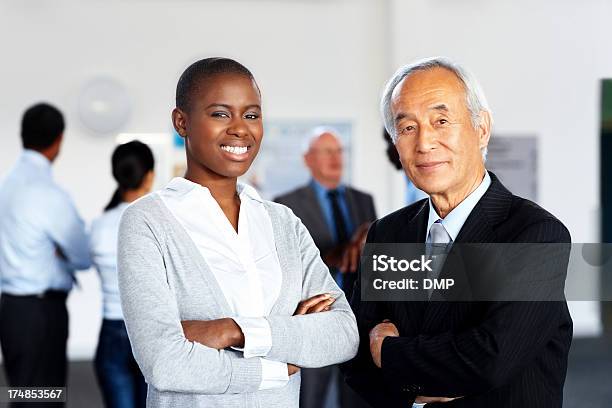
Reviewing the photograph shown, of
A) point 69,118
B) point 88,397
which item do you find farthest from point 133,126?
point 88,397

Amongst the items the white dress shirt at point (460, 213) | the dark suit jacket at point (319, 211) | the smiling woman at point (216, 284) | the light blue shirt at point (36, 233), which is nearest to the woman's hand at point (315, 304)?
the smiling woman at point (216, 284)

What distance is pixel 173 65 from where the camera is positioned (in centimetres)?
611

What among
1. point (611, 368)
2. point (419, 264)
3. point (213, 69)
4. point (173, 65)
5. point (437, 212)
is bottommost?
point (611, 368)

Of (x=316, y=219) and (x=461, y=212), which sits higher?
(x=461, y=212)

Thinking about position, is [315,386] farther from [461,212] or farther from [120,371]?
[461,212]

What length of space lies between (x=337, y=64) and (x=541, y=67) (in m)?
1.52

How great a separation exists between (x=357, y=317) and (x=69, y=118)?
186 inches

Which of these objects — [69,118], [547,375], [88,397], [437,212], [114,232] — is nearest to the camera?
[547,375]

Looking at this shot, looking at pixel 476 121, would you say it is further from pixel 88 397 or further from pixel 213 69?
pixel 88 397

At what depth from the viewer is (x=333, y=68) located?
6289 mm

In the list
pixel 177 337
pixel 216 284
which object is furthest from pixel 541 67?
pixel 177 337

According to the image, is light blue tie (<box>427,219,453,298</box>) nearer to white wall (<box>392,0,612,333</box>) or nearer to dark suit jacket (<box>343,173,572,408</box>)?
dark suit jacket (<box>343,173,572,408</box>)

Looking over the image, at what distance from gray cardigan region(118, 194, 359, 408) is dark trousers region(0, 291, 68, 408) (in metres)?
1.99

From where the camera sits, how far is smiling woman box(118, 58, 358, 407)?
58.2 inches
